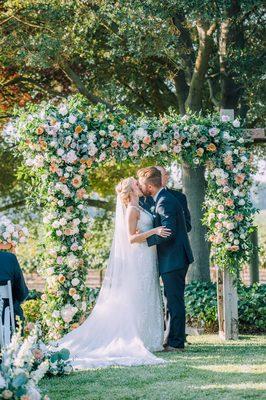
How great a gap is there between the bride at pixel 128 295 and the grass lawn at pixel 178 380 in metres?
0.50

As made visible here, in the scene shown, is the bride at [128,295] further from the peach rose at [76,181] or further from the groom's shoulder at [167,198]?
the peach rose at [76,181]

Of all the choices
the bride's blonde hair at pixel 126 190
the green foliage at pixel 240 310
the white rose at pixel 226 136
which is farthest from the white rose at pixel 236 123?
the green foliage at pixel 240 310

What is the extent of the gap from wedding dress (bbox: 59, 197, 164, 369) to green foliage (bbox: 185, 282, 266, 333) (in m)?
2.56

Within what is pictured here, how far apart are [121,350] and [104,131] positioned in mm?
2792

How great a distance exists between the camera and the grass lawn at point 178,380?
19.1 ft

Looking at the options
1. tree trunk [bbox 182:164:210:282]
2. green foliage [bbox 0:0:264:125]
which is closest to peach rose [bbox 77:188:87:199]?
green foliage [bbox 0:0:264:125]

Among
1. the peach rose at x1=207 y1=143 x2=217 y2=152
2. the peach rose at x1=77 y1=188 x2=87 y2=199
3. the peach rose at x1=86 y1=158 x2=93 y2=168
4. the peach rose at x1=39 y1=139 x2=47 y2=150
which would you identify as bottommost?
the peach rose at x1=77 y1=188 x2=87 y2=199

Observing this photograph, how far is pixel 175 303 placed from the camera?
8422 millimetres

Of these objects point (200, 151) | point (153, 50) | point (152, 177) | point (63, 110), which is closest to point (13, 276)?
point (152, 177)

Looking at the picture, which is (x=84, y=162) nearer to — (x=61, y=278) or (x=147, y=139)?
(x=147, y=139)

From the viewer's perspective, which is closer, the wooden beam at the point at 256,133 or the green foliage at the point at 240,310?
the wooden beam at the point at 256,133

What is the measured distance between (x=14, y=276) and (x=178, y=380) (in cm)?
173

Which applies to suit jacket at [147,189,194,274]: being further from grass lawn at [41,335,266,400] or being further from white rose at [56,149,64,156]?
white rose at [56,149,64,156]

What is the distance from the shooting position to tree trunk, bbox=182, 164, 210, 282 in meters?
12.7
